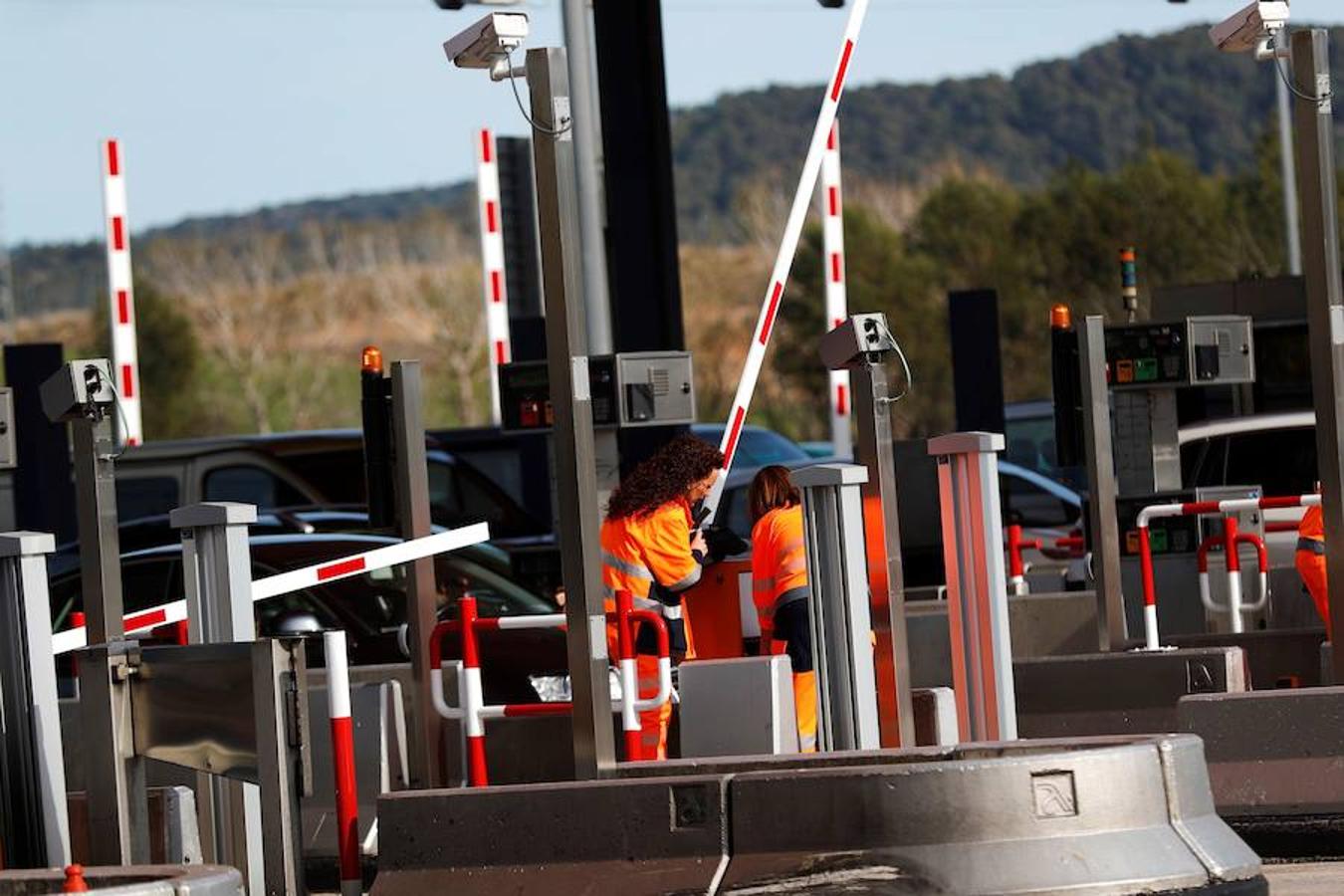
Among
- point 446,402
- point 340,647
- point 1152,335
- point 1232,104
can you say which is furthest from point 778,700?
point 1232,104

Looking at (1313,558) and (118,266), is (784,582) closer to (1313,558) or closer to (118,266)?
(1313,558)

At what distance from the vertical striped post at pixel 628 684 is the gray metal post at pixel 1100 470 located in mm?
2880

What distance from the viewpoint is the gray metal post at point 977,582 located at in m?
10.1

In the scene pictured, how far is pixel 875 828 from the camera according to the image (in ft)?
26.5

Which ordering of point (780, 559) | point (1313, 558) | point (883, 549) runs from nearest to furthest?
point (883, 549) < point (780, 559) < point (1313, 558)

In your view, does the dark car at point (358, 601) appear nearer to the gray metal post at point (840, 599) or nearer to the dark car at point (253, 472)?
the gray metal post at point (840, 599)

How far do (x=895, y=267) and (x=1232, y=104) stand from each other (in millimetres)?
59580

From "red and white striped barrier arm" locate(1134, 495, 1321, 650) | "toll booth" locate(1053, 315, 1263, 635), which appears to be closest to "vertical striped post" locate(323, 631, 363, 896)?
"red and white striped barrier arm" locate(1134, 495, 1321, 650)

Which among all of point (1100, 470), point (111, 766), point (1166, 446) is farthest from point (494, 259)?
point (111, 766)

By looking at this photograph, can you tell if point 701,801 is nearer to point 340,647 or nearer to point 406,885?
point 406,885

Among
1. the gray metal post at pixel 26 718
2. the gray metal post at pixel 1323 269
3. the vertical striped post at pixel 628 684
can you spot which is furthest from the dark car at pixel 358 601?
the gray metal post at pixel 26 718

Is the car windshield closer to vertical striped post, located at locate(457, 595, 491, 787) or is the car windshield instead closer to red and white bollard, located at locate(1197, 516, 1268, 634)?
red and white bollard, located at locate(1197, 516, 1268, 634)

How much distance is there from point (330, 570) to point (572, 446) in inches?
111

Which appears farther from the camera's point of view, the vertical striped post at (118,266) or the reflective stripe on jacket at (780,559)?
the vertical striped post at (118,266)
